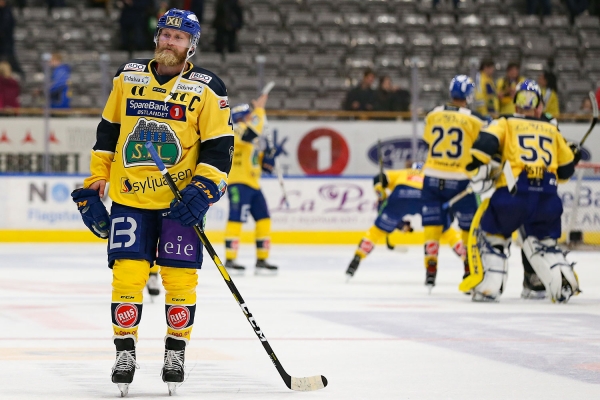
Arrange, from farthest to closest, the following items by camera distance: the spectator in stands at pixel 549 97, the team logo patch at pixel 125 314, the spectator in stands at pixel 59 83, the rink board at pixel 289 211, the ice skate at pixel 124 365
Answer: the spectator in stands at pixel 549 97
the rink board at pixel 289 211
the spectator in stands at pixel 59 83
the team logo patch at pixel 125 314
the ice skate at pixel 124 365

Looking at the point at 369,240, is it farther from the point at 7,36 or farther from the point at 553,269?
the point at 7,36

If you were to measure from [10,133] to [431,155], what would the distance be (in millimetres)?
6451

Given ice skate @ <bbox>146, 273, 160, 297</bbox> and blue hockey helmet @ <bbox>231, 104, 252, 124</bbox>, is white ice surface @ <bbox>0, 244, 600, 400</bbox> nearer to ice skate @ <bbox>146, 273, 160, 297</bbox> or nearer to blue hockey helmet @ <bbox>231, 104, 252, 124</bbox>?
ice skate @ <bbox>146, 273, 160, 297</bbox>

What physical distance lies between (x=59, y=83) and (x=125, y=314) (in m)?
9.96

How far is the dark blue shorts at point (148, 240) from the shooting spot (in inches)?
171

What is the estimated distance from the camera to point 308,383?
443 cm

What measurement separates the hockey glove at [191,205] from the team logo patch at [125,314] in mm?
383

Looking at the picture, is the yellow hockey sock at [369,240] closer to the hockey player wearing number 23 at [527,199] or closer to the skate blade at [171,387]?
the hockey player wearing number 23 at [527,199]

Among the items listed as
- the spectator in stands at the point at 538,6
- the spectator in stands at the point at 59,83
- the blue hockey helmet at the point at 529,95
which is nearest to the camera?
the blue hockey helmet at the point at 529,95

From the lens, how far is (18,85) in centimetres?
1408

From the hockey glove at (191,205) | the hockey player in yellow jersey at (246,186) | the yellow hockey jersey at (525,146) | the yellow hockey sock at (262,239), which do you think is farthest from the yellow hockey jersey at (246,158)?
the hockey glove at (191,205)

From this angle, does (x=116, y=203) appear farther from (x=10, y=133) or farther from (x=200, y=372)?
(x=10, y=133)

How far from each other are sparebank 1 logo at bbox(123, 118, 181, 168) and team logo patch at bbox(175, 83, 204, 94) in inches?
6.1

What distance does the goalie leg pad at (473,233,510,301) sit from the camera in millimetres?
8078
